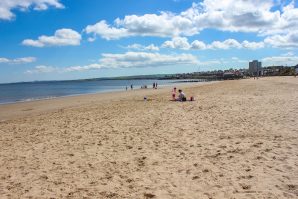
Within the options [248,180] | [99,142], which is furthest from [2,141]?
[248,180]

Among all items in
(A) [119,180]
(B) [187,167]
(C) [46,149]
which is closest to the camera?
(A) [119,180]

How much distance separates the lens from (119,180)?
6.43m

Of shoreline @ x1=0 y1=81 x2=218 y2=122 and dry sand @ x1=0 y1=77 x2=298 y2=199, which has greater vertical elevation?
dry sand @ x1=0 y1=77 x2=298 y2=199

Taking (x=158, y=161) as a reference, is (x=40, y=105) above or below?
below

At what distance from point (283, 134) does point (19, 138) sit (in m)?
9.30

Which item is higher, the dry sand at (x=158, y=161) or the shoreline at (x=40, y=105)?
the dry sand at (x=158, y=161)

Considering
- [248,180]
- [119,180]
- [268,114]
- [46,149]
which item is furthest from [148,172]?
[268,114]

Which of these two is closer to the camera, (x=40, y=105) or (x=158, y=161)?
(x=158, y=161)

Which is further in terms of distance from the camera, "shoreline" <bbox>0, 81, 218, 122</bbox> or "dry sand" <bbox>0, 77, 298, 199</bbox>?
"shoreline" <bbox>0, 81, 218, 122</bbox>

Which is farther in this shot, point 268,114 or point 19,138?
point 268,114

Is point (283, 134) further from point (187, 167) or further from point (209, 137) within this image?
point (187, 167)

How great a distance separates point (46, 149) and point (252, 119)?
8102mm

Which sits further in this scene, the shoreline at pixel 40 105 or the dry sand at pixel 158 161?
the shoreline at pixel 40 105

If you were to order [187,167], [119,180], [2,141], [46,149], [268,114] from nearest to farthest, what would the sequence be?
[119,180] < [187,167] < [46,149] < [2,141] < [268,114]
